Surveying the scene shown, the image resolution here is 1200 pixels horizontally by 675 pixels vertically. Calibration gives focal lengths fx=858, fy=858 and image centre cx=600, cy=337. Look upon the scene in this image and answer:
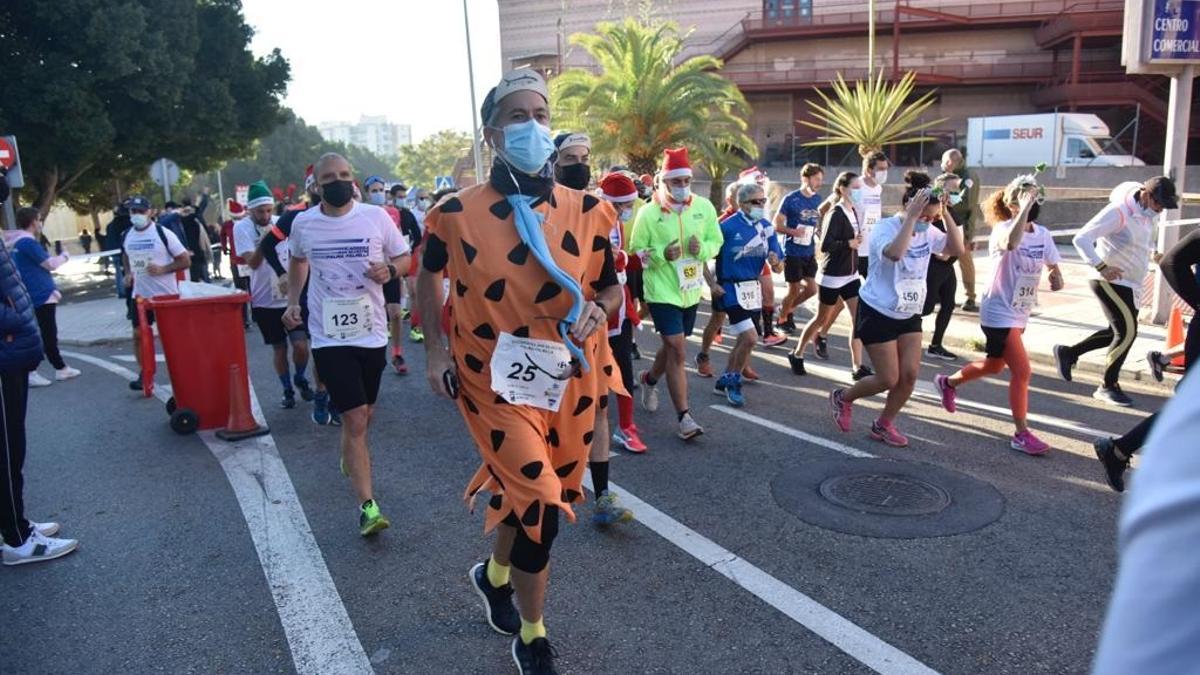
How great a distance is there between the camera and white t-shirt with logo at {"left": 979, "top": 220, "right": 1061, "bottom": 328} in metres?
6.00

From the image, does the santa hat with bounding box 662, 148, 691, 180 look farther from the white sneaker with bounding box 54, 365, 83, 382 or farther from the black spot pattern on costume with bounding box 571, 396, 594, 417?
the white sneaker with bounding box 54, 365, 83, 382

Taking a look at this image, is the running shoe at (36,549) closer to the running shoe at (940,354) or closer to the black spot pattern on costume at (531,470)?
the black spot pattern on costume at (531,470)

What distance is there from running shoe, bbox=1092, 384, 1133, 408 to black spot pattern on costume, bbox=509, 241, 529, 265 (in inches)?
234

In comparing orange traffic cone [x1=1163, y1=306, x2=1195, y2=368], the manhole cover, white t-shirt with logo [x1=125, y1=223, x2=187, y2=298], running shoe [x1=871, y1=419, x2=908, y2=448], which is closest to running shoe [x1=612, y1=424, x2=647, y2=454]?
the manhole cover

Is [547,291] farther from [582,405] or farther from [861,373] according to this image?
[861,373]

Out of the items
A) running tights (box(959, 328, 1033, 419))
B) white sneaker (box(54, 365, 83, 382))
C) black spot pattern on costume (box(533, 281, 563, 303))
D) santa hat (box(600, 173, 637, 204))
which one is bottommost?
white sneaker (box(54, 365, 83, 382))

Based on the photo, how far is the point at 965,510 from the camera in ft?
16.0

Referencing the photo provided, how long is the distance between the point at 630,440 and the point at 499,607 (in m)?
2.60

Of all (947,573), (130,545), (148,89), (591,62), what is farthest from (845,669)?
(591,62)

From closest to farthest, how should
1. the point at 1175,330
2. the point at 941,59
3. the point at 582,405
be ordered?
1. the point at 582,405
2. the point at 1175,330
3. the point at 941,59

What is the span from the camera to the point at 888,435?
20.2ft

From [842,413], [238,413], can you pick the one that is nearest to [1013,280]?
[842,413]

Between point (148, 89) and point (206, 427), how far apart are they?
76.4 ft

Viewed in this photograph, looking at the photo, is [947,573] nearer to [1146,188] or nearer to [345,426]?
[345,426]
